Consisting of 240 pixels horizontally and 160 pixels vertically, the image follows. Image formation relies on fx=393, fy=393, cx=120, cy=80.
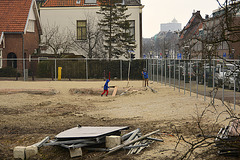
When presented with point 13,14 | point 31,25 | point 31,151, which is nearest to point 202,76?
point 31,151

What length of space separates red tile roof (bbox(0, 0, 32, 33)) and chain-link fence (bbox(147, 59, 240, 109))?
59.6ft

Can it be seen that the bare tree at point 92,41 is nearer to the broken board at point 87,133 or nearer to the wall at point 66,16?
the wall at point 66,16

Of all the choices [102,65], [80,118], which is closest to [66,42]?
[102,65]

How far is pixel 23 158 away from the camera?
10398 millimetres

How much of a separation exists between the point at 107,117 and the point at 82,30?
36595 mm

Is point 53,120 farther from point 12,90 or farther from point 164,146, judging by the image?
point 12,90

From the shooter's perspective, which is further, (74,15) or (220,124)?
(74,15)

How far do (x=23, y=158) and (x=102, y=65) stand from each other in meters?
30.3

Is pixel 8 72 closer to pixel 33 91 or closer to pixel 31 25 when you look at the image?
pixel 31 25

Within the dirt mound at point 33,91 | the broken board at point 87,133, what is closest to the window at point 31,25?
the dirt mound at point 33,91

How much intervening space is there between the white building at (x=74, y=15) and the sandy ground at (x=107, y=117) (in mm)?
26155

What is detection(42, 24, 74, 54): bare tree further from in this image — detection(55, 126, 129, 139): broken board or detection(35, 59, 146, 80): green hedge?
detection(55, 126, 129, 139): broken board

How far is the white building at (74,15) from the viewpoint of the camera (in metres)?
51.5

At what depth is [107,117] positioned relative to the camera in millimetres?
16562
